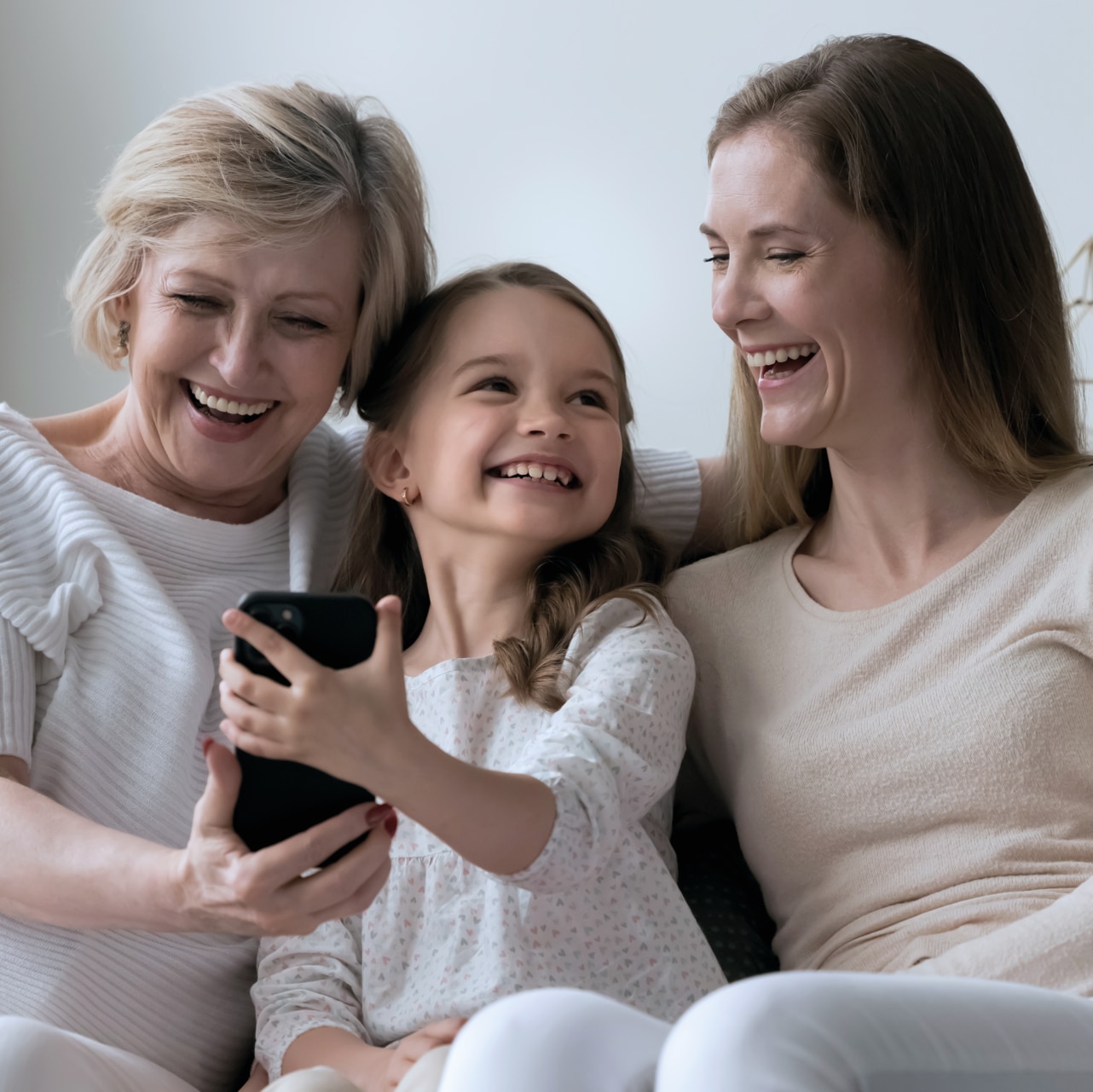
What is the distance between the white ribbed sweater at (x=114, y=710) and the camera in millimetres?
1205

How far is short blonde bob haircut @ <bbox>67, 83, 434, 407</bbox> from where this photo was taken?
135 cm

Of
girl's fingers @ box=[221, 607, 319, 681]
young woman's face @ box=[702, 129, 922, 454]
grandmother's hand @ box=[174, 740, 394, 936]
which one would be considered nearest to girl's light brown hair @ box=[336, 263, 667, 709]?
young woman's face @ box=[702, 129, 922, 454]

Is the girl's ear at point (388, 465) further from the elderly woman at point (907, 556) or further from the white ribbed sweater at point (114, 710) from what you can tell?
the elderly woman at point (907, 556)

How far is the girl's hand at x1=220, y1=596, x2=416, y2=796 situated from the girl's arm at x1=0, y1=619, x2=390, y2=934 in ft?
0.18

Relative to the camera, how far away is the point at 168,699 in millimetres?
1301

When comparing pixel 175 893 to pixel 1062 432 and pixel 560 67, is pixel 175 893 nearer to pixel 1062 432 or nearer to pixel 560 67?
pixel 1062 432

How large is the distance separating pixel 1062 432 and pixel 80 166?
208 cm

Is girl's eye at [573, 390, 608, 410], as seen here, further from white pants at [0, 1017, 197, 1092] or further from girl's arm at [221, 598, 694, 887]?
white pants at [0, 1017, 197, 1092]

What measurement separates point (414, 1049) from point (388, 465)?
0.64 meters

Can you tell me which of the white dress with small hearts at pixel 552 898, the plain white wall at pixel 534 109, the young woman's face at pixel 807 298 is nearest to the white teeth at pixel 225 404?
the white dress with small hearts at pixel 552 898

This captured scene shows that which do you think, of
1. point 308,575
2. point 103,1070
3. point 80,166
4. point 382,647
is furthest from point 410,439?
point 80,166

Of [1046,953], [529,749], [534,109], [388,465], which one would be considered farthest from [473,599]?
[534,109]

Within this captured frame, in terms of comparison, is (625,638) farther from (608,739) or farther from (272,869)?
(272,869)

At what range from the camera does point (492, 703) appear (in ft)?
4.25
